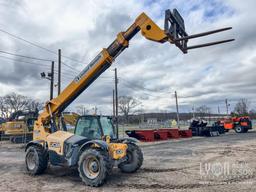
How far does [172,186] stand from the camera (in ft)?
24.5

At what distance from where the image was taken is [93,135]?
29.3ft

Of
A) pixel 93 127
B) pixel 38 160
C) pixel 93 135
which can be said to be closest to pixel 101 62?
pixel 93 127

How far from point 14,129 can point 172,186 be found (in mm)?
21692


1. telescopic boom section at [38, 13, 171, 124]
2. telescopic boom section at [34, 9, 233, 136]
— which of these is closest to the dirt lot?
telescopic boom section at [34, 9, 233, 136]

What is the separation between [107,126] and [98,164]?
6.17ft

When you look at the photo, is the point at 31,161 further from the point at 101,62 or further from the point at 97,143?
the point at 101,62

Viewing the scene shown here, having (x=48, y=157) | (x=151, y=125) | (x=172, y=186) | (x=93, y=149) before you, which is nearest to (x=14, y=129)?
(x=48, y=157)

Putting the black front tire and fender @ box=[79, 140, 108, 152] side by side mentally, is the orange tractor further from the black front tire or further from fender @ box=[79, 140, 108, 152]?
fender @ box=[79, 140, 108, 152]

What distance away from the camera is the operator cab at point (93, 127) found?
888 cm

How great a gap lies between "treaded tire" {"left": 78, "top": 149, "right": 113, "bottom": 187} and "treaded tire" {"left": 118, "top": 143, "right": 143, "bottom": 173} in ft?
6.14

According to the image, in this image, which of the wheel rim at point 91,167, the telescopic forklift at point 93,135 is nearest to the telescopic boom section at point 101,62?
the telescopic forklift at point 93,135

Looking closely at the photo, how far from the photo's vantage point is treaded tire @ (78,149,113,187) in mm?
7453

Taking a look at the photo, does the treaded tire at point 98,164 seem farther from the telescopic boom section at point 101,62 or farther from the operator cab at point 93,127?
the telescopic boom section at point 101,62

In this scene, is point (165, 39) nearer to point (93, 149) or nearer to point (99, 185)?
point (93, 149)
